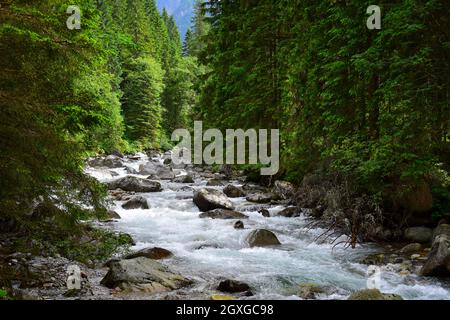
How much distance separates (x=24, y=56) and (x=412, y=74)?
319 inches

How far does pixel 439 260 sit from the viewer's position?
773cm

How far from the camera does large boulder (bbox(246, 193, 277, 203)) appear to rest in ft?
53.8

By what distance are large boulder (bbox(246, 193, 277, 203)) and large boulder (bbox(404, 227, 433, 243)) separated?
6626 mm

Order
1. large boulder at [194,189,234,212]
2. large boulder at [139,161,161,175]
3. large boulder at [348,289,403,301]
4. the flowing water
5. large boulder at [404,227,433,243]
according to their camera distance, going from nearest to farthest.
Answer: large boulder at [348,289,403,301] → the flowing water → large boulder at [404,227,433,243] → large boulder at [194,189,234,212] → large boulder at [139,161,161,175]

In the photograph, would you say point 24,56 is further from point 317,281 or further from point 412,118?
point 412,118

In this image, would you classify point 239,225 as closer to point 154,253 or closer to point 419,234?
point 154,253

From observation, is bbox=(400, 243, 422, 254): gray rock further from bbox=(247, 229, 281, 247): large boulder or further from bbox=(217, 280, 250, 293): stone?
bbox=(217, 280, 250, 293): stone

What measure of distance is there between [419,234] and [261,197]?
23.5ft

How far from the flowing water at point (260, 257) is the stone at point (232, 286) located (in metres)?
0.17

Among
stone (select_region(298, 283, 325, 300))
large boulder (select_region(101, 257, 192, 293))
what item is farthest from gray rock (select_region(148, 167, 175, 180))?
stone (select_region(298, 283, 325, 300))

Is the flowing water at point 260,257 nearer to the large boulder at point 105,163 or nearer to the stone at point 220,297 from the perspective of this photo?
the stone at point 220,297

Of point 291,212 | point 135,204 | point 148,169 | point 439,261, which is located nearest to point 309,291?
point 439,261

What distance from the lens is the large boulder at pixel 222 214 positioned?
13531mm
